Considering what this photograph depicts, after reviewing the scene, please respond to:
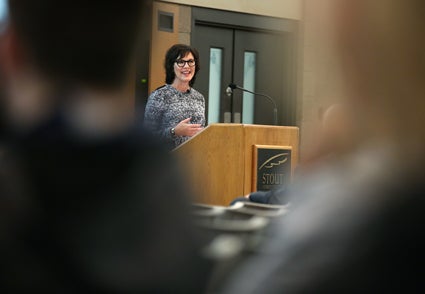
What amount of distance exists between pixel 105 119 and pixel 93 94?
1cm

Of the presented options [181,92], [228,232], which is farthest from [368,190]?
[181,92]

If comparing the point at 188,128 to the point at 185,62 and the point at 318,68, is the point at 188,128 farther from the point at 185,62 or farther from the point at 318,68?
the point at 318,68

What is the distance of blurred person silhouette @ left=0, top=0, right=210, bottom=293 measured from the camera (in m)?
0.22

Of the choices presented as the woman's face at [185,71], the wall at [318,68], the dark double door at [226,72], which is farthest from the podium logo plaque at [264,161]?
the dark double door at [226,72]

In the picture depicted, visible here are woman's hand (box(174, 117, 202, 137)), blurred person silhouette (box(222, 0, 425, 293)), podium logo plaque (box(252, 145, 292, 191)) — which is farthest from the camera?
woman's hand (box(174, 117, 202, 137))

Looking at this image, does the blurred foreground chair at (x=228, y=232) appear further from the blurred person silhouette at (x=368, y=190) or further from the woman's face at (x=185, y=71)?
the woman's face at (x=185, y=71)

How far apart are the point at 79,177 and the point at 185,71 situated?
1382 mm

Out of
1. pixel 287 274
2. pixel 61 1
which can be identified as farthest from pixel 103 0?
A: pixel 287 274

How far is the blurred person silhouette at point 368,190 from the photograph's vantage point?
8.4 inches

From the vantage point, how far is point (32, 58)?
23 cm

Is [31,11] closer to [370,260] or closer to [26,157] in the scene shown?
[26,157]

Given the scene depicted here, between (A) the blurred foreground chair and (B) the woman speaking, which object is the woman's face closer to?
(B) the woman speaking

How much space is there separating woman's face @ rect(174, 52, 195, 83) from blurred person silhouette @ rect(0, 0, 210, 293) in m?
1.32

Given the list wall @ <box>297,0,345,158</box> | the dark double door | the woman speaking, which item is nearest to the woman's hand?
the woman speaking
